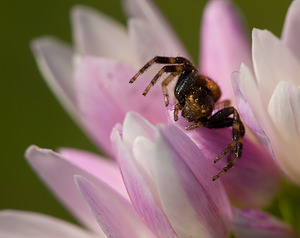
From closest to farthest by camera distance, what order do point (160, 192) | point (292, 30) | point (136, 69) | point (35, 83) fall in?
point (160, 192) → point (292, 30) → point (136, 69) → point (35, 83)

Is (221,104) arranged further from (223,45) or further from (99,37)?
(99,37)

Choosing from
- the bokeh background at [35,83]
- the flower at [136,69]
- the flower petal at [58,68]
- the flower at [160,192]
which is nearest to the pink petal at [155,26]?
the flower at [136,69]

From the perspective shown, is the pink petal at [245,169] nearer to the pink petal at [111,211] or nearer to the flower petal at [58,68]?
the pink petal at [111,211]

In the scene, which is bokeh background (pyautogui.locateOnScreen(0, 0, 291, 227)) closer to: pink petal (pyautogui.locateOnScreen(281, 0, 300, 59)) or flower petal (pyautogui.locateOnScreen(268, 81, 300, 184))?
pink petal (pyautogui.locateOnScreen(281, 0, 300, 59))

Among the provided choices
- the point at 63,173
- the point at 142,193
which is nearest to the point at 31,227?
the point at 63,173


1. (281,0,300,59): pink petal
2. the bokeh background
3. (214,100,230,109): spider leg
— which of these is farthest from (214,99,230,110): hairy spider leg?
the bokeh background

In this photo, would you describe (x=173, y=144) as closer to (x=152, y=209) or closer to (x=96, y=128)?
(x=152, y=209)
